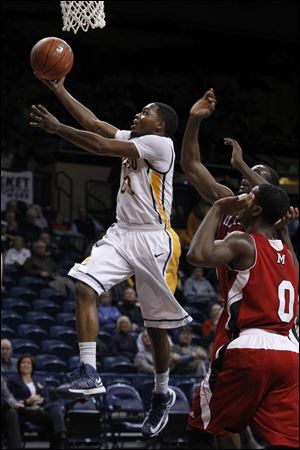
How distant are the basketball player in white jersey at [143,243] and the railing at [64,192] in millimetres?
13682

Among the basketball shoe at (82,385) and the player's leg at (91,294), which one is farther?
the player's leg at (91,294)

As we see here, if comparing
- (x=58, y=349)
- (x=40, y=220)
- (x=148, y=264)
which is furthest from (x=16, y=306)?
(x=148, y=264)

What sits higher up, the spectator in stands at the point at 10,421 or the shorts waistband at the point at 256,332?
the shorts waistband at the point at 256,332

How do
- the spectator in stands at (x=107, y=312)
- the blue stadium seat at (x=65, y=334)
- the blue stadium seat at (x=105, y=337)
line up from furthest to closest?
1. the spectator in stands at (x=107, y=312)
2. the blue stadium seat at (x=65, y=334)
3. the blue stadium seat at (x=105, y=337)

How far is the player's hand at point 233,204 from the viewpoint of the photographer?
6.02 meters

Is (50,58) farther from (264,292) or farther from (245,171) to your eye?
(264,292)

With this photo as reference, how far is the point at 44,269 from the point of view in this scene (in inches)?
662

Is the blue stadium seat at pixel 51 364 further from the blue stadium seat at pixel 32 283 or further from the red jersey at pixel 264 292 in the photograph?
the red jersey at pixel 264 292

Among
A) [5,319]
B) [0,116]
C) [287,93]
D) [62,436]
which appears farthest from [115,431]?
[287,93]

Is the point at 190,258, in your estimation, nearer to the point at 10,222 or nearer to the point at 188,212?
the point at 10,222

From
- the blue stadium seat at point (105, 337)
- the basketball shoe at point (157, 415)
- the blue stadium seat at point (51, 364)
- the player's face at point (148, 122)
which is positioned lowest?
the blue stadium seat at point (51, 364)

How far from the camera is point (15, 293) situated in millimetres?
15938

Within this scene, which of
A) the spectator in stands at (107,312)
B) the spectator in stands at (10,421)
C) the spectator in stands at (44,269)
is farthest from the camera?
the spectator in stands at (44,269)

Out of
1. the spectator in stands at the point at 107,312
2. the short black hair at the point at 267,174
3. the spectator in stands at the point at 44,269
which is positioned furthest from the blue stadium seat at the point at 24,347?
the short black hair at the point at 267,174
